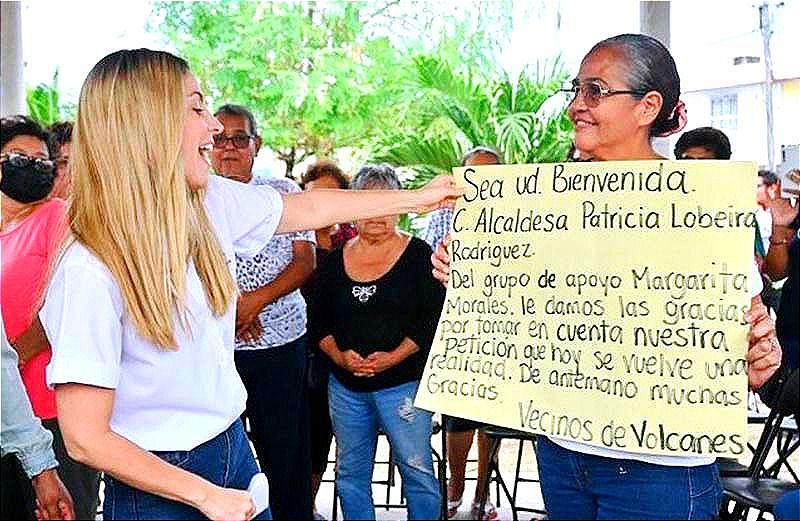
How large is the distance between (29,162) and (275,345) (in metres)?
1.06

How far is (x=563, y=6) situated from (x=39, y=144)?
11.0 ft

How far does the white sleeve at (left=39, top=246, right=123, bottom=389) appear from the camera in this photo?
1.44 m

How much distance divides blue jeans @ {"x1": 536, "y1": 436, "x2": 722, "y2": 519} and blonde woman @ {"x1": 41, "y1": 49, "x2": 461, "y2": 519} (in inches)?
22.2

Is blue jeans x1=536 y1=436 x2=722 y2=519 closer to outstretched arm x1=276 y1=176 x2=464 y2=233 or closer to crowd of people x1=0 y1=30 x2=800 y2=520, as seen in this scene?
crowd of people x1=0 y1=30 x2=800 y2=520

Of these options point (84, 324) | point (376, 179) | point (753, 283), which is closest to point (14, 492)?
point (84, 324)

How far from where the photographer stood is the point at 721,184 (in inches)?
63.9

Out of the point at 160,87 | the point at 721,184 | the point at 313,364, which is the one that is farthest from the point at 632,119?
the point at 313,364

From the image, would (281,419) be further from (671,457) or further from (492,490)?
(671,457)

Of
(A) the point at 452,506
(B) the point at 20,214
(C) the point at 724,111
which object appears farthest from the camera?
(C) the point at 724,111

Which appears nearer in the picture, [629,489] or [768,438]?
[629,489]

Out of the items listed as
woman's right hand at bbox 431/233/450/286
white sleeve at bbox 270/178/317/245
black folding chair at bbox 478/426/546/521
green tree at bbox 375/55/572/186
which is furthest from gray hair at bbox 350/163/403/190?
green tree at bbox 375/55/572/186

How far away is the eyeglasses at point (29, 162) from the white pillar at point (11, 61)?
2.29 metres

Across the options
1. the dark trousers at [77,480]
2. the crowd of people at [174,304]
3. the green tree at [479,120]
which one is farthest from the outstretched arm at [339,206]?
the green tree at [479,120]

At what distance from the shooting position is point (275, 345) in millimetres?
3484
